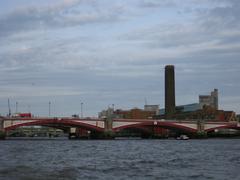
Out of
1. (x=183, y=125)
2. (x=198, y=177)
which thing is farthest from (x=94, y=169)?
(x=183, y=125)

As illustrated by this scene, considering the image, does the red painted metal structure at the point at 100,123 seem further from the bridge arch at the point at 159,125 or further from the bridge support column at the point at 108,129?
the bridge support column at the point at 108,129

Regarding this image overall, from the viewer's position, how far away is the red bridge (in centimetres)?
15550

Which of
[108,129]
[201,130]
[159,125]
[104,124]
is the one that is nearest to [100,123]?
[104,124]

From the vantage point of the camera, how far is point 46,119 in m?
159

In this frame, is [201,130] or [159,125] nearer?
[159,125]

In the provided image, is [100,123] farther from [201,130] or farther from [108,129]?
[201,130]

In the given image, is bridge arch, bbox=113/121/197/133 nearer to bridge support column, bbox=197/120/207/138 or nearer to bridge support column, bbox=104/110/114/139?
bridge support column, bbox=197/120/207/138

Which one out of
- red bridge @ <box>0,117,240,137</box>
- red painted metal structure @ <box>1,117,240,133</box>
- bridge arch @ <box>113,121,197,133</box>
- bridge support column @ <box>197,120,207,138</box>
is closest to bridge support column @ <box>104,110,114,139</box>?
red bridge @ <box>0,117,240,137</box>

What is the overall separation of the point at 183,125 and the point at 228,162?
11686cm

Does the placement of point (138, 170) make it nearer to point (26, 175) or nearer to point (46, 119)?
point (26, 175)

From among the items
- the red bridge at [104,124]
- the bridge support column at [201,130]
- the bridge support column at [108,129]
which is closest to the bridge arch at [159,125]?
the red bridge at [104,124]

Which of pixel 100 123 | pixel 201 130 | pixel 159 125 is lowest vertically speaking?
pixel 201 130

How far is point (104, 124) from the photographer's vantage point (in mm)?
167250

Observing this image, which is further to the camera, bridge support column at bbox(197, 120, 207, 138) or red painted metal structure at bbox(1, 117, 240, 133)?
bridge support column at bbox(197, 120, 207, 138)
